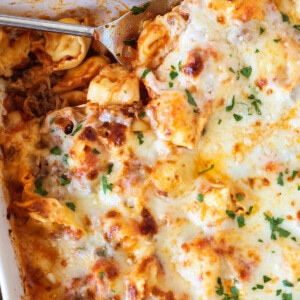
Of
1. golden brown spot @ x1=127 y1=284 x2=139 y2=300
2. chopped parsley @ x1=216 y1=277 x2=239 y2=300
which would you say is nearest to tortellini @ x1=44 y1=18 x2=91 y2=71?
golden brown spot @ x1=127 y1=284 x2=139 y2=300

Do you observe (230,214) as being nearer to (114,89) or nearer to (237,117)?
(237,117)

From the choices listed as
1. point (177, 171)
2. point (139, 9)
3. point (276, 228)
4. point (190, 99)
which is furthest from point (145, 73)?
point (276, 228)

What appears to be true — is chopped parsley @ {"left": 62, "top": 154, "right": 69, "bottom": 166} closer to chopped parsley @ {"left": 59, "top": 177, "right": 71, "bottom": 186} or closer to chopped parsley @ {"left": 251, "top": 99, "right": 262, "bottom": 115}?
chopped parsley @ {"left": 59, "top": 177, "right": 71, "bottom": 186}

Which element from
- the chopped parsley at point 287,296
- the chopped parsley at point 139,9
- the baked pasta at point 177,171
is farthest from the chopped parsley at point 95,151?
the chopped parsley at point 287,296

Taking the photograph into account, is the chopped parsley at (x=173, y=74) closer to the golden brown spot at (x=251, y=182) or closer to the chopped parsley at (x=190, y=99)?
the chopped parsley at (x=190, y=99)

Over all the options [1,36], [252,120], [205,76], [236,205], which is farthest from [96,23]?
[236,205]

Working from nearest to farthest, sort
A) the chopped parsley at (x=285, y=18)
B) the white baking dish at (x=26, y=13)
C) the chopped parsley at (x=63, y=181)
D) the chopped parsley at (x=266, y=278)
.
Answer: the white baking dish at (x=26, y=13) → the chopped parsley at (x=266, y=278) → the chopped parsley at (x=63, y=181) → the chopped parsley at (x=285, y=18)

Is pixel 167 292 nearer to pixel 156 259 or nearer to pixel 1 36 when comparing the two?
pixel 156 259
